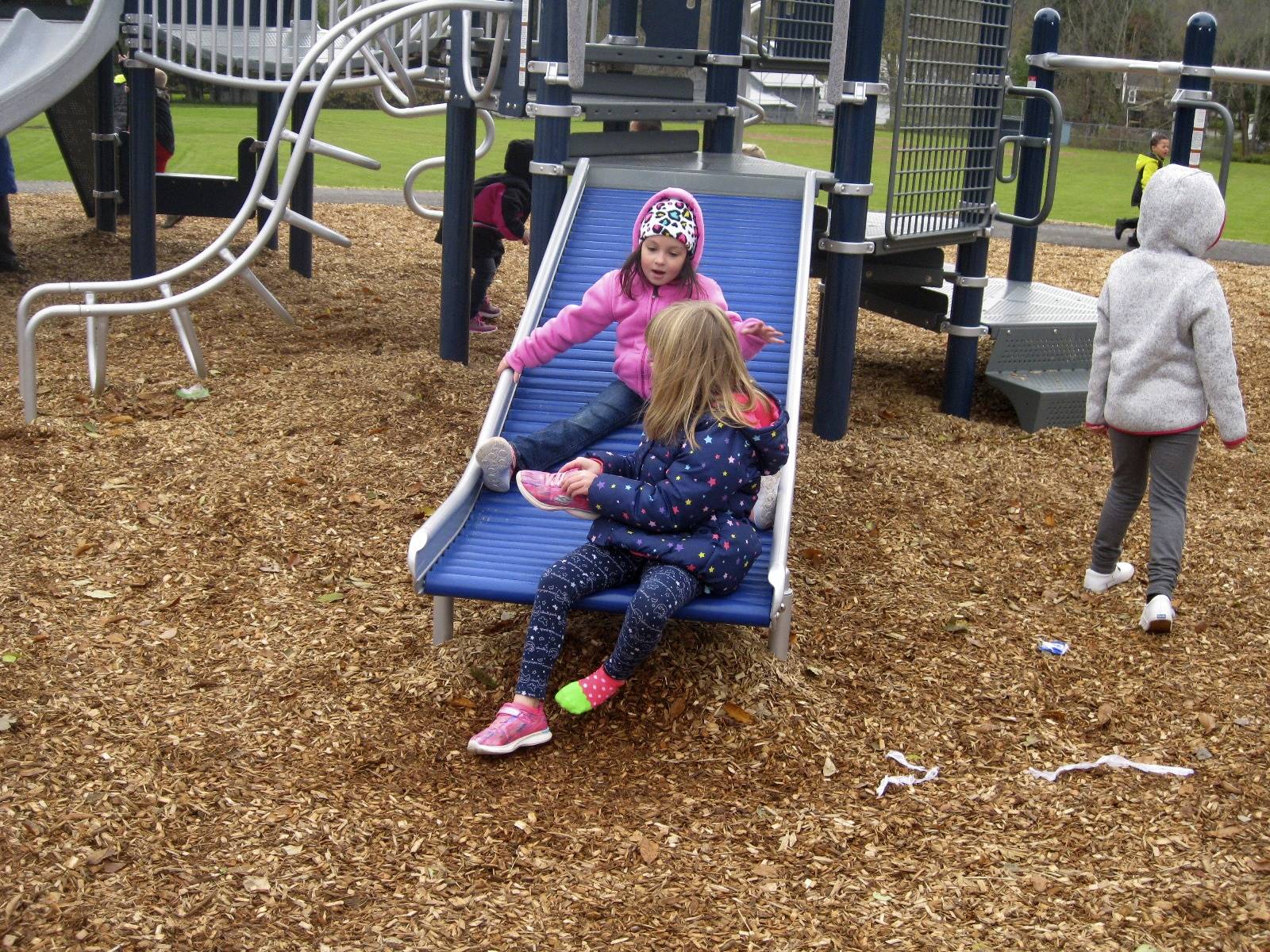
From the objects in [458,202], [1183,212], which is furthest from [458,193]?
[1183,212]

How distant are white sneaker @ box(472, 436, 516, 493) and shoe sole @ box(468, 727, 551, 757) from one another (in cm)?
106

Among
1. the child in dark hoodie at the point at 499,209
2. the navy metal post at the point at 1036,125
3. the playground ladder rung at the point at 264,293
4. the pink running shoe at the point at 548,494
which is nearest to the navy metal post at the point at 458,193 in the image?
the child in dark hoodie at the point at 499,209

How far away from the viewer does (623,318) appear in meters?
4.87

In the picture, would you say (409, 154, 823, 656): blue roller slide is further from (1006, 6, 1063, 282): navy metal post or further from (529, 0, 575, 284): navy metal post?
(1006, 6, 1063, 282): navy metal post

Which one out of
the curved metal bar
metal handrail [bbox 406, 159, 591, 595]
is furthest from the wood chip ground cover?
the curved metal bar

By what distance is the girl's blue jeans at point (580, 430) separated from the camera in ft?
15.3

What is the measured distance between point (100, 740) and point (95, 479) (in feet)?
6.35

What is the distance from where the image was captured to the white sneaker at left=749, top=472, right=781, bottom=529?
4277 millimetres

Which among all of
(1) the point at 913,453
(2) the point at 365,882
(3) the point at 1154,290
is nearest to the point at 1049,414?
(1) the point at 913,453

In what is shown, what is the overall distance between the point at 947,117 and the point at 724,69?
1.57 metres

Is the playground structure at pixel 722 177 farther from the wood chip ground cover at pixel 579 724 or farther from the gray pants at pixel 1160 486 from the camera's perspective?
the gray pants at pixel 1160 486

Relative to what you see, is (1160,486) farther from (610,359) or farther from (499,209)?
(499,209)

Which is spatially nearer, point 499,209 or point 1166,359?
point 1166,359

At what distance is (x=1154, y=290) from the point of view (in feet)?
14.7
